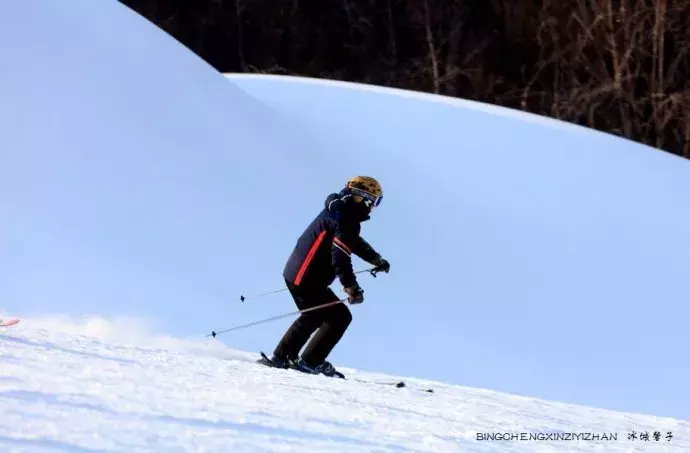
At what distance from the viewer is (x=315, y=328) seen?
5.01 m

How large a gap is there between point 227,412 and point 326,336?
1.71 metres

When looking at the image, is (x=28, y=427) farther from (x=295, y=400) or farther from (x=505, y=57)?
(x=505, y=57)

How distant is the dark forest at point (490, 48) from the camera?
52.2 feet

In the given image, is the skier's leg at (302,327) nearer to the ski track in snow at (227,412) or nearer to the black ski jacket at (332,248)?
the black ski jacket at (332,248)

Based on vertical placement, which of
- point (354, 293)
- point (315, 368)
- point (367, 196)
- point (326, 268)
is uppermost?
point (367, 196)

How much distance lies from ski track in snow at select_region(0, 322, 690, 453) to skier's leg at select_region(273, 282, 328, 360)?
181 millimetres

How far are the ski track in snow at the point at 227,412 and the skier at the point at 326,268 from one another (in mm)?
258

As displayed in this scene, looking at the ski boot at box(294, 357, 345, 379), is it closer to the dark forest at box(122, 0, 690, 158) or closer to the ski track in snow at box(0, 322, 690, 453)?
the ski track in snow at box(0, 322, 690, 453)

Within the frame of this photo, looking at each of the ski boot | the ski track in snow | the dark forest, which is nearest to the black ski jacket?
the ski boot

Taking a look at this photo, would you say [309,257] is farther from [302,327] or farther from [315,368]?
[315,368]

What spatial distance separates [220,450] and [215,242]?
558 centimetres

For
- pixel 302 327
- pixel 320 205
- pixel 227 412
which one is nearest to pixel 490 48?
pixel 320 205

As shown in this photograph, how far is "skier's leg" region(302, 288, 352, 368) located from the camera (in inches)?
195

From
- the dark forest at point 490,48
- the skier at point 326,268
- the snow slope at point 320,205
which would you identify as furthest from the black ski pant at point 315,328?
the dark forest at point 490,48
